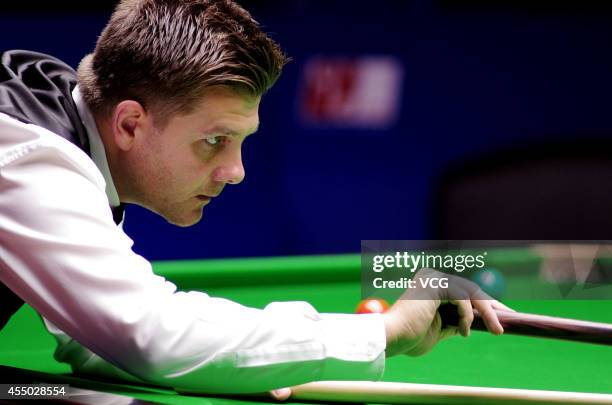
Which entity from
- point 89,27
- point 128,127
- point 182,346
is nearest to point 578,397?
point 182,346

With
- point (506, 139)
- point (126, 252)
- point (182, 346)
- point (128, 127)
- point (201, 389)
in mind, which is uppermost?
point (128, 127)

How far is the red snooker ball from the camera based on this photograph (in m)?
2.82

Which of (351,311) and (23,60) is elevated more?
(23,60)

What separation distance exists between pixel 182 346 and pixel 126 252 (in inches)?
7.4

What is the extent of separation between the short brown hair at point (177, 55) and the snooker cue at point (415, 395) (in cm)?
61

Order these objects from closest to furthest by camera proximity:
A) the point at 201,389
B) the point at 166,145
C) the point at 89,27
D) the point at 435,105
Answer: the point at 201,389
the point at 166,145
the point at 89,27
the point at 435,105

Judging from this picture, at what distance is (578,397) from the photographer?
2010 mm

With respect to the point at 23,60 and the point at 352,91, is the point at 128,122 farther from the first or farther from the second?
the point at 352,91

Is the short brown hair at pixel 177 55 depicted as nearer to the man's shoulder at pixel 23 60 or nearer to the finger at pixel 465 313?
the man's shoulder at pixel 23 60

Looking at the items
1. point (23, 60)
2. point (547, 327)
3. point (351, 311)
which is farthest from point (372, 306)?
point (23, 60)

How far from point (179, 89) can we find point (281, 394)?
2.05 ft

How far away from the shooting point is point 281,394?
79.4 inches

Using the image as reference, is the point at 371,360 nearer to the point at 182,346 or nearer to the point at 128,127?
the point at 182,346

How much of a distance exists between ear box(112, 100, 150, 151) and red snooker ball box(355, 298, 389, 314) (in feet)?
2.98
